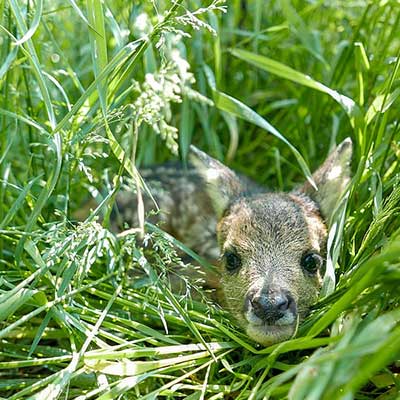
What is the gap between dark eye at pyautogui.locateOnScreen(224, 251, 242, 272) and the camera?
3.43m

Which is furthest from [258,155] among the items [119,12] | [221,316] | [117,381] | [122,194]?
[117,381]

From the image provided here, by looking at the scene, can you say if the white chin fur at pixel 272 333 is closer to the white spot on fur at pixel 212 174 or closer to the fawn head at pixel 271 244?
the fawn head at pixel 271 244

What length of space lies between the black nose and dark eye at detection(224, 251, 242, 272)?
511 millimetres

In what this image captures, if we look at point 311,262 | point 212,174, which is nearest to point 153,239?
point 311,262

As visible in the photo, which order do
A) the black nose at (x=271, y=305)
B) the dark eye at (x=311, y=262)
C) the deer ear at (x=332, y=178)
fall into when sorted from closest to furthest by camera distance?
the black nose at (x=271, y=305), the dark eye at (x=311, y=262), the deer ear at (x=332, y=178)

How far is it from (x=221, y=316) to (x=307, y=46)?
1.75 metres

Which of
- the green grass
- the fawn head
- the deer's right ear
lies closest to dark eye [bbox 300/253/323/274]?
the fawn head

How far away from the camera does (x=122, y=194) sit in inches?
185

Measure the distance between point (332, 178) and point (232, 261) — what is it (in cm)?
66

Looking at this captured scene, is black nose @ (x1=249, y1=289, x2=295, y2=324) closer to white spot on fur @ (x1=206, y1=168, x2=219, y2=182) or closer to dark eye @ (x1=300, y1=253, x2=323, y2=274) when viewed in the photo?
dark eye @ (x1=300, y1=253, x2=323, y2=274)

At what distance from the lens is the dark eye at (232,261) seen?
3425mm

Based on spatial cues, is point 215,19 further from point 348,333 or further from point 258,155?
point 348,333

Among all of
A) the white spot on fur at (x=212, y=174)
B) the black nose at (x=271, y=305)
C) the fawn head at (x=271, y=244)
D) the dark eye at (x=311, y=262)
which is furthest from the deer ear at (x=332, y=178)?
the black nose at (x=271, y=305)

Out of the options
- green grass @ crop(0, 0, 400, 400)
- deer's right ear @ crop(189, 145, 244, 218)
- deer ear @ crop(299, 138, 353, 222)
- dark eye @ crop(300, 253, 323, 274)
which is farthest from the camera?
deer's right ear @ crop(189, 145, 244, 218)
